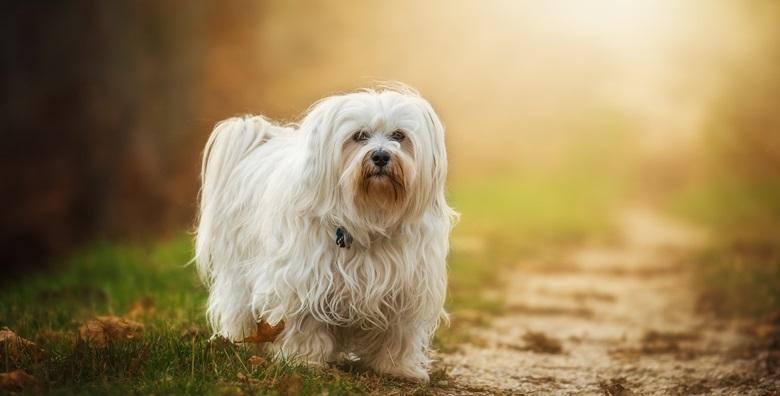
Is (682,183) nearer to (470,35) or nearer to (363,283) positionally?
(470,35)

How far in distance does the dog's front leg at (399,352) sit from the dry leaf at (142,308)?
1940 mm

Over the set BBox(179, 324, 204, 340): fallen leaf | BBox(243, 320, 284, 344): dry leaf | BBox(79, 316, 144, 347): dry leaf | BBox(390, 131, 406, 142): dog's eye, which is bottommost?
BBox(79, 316, 144, 347): dry leaf

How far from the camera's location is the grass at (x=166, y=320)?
13.6ft

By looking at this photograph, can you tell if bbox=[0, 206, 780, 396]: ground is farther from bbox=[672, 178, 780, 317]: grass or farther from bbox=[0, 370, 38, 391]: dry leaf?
bbox=[672, 178, 780, 317]: grass

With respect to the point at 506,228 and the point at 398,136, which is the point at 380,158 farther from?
the point at 506,228

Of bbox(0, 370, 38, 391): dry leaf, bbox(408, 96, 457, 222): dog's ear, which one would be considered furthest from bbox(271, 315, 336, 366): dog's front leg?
bbox(0, 370, 38, 391): dry leaf

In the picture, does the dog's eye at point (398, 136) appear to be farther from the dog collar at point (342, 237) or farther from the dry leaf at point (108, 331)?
the dry leaf at point (108, 331)

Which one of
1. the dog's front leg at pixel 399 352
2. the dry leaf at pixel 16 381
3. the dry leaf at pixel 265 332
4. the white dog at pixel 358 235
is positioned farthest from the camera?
the dog's front leg at pixel 399 352

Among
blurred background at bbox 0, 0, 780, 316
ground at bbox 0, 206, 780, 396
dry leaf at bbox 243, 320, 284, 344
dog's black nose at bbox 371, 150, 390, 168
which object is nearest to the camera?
ground at bbox 0, 206, 780, 396

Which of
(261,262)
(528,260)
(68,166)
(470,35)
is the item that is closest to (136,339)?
(261,262)

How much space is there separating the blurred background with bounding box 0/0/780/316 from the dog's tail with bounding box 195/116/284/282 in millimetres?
2069

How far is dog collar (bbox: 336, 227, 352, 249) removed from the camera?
15.3 feet

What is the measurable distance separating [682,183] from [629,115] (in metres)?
6.05

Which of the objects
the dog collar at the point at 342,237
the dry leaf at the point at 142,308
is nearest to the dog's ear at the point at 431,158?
the dog collar at the point at 342,237
